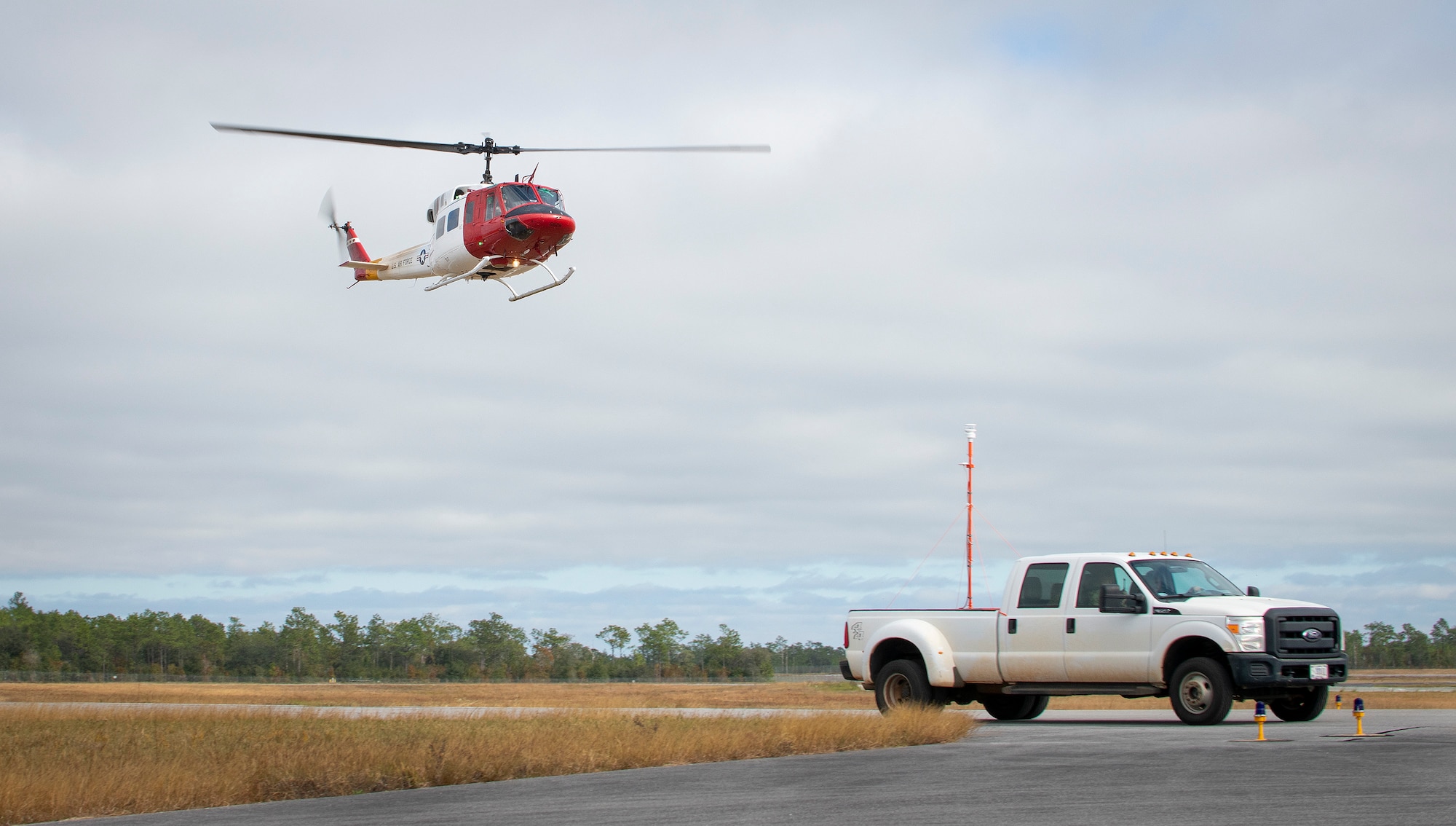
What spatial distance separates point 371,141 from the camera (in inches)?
894

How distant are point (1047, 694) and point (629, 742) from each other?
6238mm

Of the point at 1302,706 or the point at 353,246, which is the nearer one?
the point at 1302,706

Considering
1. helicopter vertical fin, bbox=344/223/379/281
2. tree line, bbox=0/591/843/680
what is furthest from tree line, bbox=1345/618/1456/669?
helicopter vertical fin, bbox=344/223/379/281

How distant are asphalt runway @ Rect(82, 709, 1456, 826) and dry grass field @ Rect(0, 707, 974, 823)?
49 cm

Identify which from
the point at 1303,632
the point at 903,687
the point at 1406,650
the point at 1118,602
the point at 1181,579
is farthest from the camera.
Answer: the point at 1406,650

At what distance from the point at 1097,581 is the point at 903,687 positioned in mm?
3253

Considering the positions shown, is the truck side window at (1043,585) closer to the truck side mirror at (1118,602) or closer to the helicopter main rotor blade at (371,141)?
the truck side mirror at (1118,602)

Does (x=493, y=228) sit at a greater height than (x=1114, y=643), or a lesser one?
greater

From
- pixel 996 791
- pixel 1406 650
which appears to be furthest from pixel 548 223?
pixel 1406 650

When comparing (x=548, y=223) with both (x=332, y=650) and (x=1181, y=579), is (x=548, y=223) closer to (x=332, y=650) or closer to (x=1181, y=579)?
(x=1181, y=579)

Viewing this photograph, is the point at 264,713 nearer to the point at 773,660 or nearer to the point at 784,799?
the point at 784,799

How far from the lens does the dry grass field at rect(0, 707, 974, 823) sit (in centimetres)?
1164

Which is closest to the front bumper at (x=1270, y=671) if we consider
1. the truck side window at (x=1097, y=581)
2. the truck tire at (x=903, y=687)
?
the truck side window at (x=1097, y=581)

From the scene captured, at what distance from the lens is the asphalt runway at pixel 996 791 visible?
935 cm
